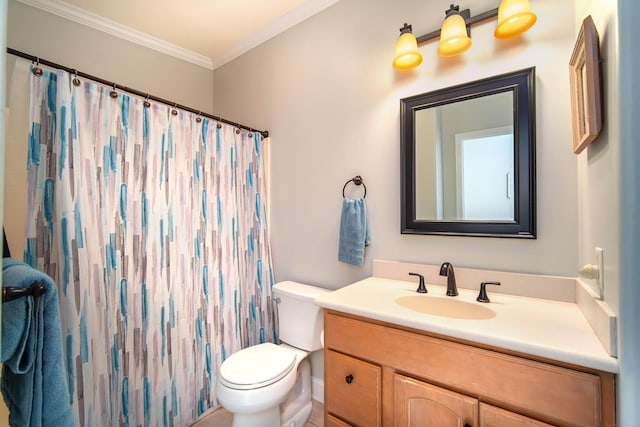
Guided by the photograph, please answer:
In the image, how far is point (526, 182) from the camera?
1.24 meters

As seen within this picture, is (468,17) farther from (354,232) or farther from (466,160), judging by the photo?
(354,232)

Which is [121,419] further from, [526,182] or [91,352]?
[526,182]

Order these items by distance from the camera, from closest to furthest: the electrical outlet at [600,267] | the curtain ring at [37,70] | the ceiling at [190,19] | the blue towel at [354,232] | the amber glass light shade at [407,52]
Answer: the electrical outlet at [600,267] < the curtain ring at [37,70] < the amber glass light shade at [407,52] < the blue towel at [354,232] < the ceiling at [190,19]

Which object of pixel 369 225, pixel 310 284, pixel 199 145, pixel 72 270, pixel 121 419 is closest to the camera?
pixel 72 270

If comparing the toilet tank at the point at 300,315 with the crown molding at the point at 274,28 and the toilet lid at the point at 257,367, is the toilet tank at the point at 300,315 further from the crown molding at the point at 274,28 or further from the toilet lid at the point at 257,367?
the crown molding at the point at 274,28

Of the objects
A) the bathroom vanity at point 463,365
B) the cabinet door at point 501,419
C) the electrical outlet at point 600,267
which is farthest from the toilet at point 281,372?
the electrical outlet at point 600,267

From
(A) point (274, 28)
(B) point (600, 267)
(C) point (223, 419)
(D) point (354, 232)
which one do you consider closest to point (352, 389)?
(D) point (354, 232)

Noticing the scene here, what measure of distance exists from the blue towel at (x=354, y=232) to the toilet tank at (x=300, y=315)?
311mm

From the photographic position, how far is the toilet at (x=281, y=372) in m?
1.41

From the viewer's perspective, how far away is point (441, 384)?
0.98 metres

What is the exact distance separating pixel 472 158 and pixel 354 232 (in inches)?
28.3

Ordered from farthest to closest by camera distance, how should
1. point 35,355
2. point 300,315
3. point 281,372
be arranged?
point 300,315
point 281,372
point 35,355

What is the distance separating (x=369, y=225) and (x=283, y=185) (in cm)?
80

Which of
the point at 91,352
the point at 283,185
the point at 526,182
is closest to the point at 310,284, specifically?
the point at 283,185
